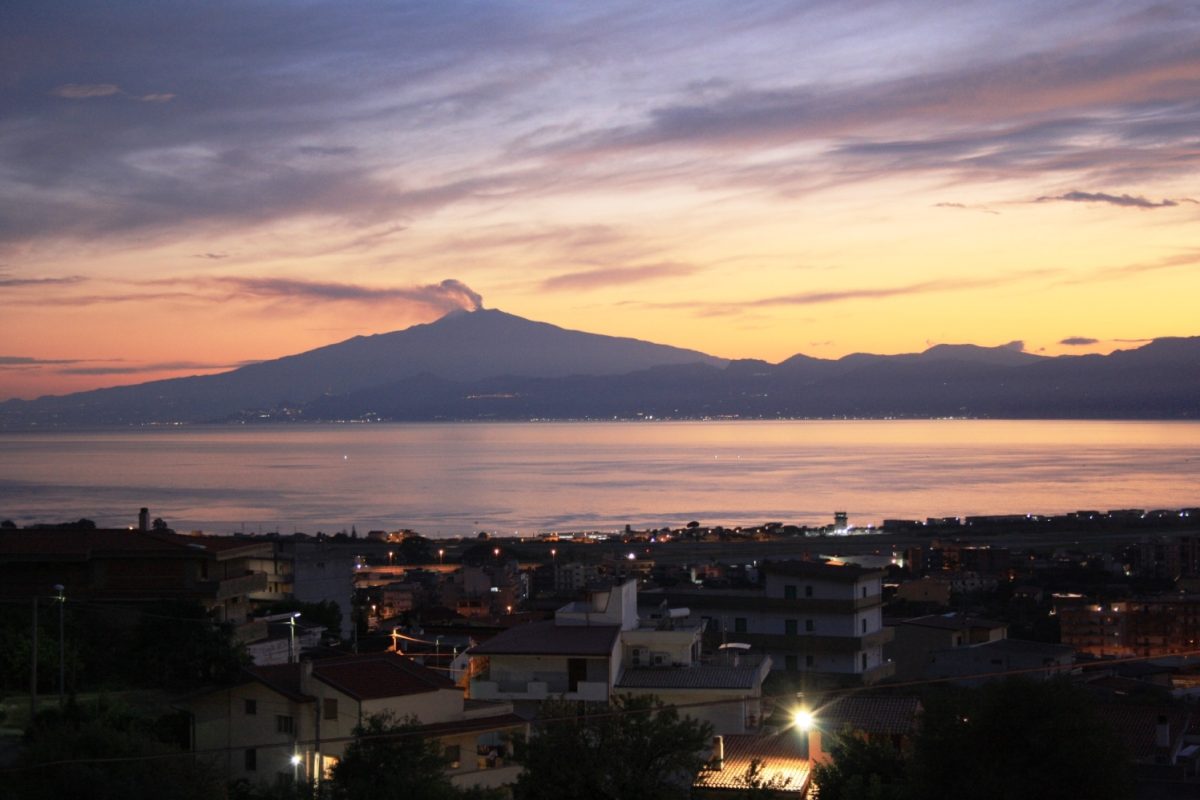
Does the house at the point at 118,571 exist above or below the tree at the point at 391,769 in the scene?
above

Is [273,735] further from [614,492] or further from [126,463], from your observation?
[126,463]

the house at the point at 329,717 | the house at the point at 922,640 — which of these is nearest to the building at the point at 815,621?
the house at the point at 922,640

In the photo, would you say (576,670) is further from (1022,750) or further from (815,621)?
(815,621)

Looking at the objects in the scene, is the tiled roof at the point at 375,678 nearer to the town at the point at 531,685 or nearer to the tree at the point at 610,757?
the town at the point at 531,685

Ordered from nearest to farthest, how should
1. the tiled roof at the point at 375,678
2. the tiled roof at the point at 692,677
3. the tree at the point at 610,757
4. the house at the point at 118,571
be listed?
the tree at the point at 610,757
the tiled roof at the point at 375,678
the tiled roof at the point at 692,677
the house at the point at 118,571

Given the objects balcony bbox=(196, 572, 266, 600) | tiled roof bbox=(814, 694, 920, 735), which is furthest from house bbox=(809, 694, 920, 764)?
balcony bbox=(196, 572, 266, 600)

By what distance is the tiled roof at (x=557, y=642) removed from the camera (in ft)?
36.8

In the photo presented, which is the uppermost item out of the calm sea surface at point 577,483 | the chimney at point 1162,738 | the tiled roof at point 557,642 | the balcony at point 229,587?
the balcony at point 229,587

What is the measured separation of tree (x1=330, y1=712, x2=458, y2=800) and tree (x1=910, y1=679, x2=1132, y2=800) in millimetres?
2816

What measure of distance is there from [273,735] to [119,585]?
→ 15.0 feet

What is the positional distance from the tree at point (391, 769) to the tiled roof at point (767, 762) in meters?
1.76

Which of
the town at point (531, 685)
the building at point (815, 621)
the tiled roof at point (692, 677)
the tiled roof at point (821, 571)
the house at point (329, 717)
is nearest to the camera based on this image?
the town at point (531, 685)

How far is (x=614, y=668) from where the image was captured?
1120cm

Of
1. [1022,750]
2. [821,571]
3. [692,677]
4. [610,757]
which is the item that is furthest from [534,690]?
[821,571]
